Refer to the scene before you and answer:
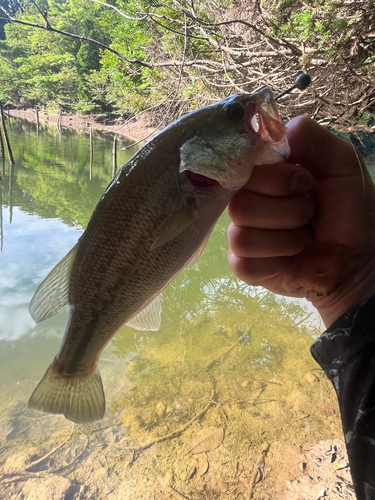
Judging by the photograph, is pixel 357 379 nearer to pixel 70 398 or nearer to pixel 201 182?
pixel 201 182

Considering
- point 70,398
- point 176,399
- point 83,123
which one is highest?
point 70,398

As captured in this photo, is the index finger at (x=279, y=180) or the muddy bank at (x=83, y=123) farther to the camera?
the muddy bank at (x=83, y=123)

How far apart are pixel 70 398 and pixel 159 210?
1.00m

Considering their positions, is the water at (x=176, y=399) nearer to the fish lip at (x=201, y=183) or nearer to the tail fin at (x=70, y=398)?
the tail fin at (x=70, y=398)

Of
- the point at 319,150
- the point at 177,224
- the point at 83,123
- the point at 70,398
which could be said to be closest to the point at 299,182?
the point at 319,150

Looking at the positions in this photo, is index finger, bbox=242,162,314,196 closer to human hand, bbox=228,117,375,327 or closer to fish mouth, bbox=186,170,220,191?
human hand, bbox=228,117,375,327

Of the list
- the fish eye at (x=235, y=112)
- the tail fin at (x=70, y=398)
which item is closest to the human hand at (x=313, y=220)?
the fish eye at (x=235, y=112)

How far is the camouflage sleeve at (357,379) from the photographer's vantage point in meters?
0.97

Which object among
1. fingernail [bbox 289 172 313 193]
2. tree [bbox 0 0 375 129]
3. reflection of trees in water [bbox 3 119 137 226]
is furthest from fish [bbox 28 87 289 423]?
reflection of trees in water [bbox 3 119 137 226]

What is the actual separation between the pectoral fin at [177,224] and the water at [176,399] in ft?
10.4

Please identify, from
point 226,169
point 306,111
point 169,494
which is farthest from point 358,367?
point 306,111

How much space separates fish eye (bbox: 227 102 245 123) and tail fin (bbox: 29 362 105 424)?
1335 mm

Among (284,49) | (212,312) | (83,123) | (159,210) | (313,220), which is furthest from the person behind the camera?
(83,123)

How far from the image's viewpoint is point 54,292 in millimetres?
1312
